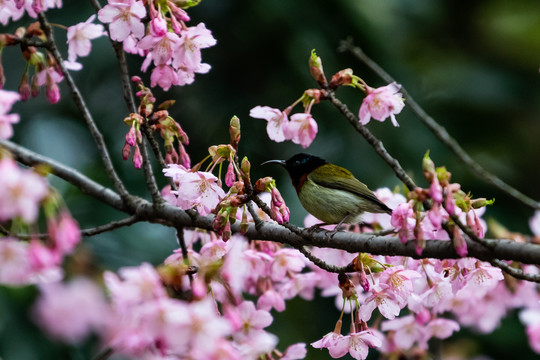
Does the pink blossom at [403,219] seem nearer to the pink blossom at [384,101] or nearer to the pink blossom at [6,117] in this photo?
the pink blossom at [384,101]

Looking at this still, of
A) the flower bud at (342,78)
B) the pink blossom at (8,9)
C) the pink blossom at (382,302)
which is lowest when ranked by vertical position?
the pink blossom at (382,302)

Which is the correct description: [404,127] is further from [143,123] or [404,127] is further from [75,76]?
[143,123]

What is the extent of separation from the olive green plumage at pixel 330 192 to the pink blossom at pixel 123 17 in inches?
44.7

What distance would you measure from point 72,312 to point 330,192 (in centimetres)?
194

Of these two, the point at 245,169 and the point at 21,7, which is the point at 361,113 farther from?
the point at 21,7

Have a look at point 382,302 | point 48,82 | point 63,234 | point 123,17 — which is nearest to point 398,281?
point 382,302

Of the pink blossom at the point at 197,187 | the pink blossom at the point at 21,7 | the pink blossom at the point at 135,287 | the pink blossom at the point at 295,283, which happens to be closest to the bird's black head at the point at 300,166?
the pink blossom at the point at 295,283

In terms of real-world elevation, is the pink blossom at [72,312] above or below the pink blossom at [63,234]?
below

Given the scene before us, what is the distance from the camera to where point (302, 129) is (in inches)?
80.9

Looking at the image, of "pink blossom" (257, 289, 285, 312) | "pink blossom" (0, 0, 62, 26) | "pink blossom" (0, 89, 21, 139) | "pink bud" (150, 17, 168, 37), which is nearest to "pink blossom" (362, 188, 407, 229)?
"pink blossom" (257, 289, 285, 312)

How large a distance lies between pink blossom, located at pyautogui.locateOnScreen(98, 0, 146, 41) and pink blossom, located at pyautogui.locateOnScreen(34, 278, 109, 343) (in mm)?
1157

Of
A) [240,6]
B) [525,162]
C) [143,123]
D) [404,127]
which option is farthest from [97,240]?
[525,162]

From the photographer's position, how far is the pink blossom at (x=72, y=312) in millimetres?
1295

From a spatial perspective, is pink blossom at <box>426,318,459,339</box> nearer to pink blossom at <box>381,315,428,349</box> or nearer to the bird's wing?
pink blossom at <box>381,315,428,349</box>
